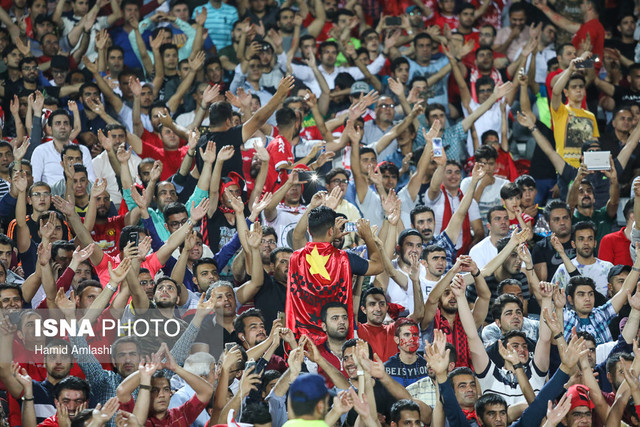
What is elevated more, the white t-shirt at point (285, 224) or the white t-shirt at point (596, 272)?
the white t-shirt at point (285, 224)

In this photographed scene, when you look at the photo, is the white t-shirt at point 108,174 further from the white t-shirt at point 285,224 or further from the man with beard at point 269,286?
the man with beard at point 269,286

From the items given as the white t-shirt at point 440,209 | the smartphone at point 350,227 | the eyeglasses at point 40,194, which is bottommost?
the white t-shirt at point 440,209

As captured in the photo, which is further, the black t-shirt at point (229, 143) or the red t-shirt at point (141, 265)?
the black t-shirt at point (229, 143)

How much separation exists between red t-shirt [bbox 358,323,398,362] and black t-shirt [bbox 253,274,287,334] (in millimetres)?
701

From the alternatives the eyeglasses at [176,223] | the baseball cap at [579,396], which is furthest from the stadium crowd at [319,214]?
the eyeglasses at [176,223]

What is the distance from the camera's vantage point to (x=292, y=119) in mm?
11375

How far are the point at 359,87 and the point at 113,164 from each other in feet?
11.0

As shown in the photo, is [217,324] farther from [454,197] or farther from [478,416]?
[454,197]

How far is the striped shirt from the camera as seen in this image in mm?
14445

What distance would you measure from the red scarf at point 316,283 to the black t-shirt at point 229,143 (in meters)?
2.36

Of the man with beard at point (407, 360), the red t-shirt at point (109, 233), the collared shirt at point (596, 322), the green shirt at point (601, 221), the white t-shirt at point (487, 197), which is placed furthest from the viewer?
the white t-shirt at point (487, 197)

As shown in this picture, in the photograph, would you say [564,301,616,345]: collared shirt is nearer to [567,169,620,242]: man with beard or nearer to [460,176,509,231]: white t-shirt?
[567,169,620,242]: man with beard

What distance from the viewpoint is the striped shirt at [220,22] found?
47.4ft

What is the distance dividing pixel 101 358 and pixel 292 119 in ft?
12.3
